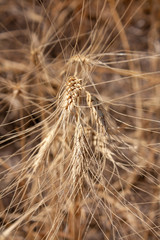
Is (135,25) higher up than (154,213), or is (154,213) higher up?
(135,25)

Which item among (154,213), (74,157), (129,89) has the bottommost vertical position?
(154,213)

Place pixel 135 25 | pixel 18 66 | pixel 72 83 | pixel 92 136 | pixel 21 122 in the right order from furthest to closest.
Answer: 1. pixel 135 25
2. pixel 18 66
3. pixel 21 122
4. pixel 92 136
5. pixel 72 83

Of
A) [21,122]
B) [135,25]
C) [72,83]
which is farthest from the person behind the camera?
[135,25]

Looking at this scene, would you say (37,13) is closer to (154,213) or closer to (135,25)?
(135,25)

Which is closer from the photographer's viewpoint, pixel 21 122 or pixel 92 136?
pixel 92 136

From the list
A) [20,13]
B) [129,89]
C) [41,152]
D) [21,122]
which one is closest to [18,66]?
[21,122]

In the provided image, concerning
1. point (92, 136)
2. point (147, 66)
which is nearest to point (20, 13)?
point (147, 66)

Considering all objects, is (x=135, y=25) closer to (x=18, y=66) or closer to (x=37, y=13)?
(x=37, y=13)
